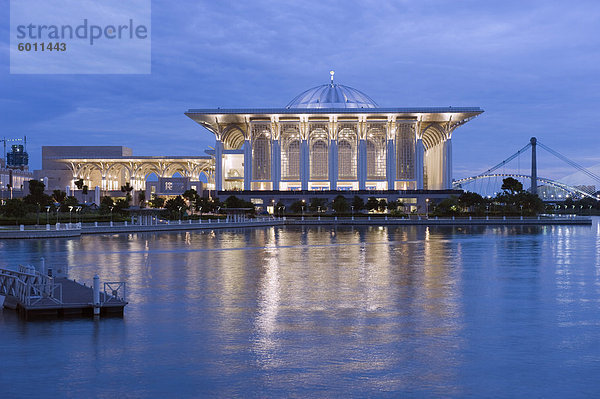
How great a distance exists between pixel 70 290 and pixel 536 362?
48.6ft

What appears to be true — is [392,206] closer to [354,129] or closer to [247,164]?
[354,129]

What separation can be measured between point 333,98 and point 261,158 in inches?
888

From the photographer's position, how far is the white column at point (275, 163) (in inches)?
4852

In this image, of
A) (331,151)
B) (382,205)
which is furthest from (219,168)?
(382,205)

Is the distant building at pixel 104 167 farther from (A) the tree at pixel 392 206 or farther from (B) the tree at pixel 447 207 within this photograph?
(B) the tree at pixel 447 207

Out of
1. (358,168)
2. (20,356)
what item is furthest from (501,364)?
(358,168)

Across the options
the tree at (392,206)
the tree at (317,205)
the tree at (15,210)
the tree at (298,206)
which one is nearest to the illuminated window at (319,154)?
the tree at (317,205)

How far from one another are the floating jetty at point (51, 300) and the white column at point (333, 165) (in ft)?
340

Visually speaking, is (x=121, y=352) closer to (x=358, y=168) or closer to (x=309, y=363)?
(x=309, y=363)

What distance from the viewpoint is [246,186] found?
12394 centimetres

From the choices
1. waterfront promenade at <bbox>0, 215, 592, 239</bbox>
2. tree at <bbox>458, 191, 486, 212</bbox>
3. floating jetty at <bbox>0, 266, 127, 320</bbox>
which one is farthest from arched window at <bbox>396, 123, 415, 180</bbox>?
floating jetty at <bbox>0, 266, 127, 320</bbox>

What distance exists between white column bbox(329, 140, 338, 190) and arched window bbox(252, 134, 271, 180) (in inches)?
483

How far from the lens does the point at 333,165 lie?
124m

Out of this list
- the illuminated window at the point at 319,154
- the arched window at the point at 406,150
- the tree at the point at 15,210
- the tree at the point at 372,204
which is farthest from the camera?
the illuminated window at the point at 319,154
